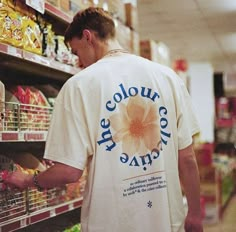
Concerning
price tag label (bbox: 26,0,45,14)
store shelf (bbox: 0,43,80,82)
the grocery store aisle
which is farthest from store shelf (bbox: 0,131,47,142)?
the grocery store aisle

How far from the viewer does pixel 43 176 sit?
1798 mm

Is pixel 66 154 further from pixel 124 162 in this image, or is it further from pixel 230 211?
pixel 230 211

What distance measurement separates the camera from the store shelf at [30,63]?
6.43ft

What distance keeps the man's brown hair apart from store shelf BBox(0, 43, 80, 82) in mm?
255

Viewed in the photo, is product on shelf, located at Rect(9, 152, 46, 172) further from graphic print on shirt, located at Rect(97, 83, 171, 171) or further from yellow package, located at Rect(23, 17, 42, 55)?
graphic print on shirt, located at Rect(97, 83, 171, 171)

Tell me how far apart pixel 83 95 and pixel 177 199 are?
0.59 meters

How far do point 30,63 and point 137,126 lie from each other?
793 millimetres

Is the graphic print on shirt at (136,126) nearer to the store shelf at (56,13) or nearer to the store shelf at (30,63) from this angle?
the store shelf at (30,63)

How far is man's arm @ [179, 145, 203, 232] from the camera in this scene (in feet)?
6.59

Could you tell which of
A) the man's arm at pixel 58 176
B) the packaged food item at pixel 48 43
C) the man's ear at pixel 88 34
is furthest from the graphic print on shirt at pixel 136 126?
the packaged food item at pixel 48 43

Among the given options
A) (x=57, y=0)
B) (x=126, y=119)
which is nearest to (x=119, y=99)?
(x=126, y=119)

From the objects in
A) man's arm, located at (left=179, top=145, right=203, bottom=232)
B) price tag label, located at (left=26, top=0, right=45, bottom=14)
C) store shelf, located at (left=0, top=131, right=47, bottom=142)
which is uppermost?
price tag label, located at (left=26, top=0, right=45, bottom=14)

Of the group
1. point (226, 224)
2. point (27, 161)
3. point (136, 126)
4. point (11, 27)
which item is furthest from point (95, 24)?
point (226, 224)

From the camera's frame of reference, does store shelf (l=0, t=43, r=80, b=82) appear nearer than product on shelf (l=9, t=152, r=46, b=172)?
Yes
